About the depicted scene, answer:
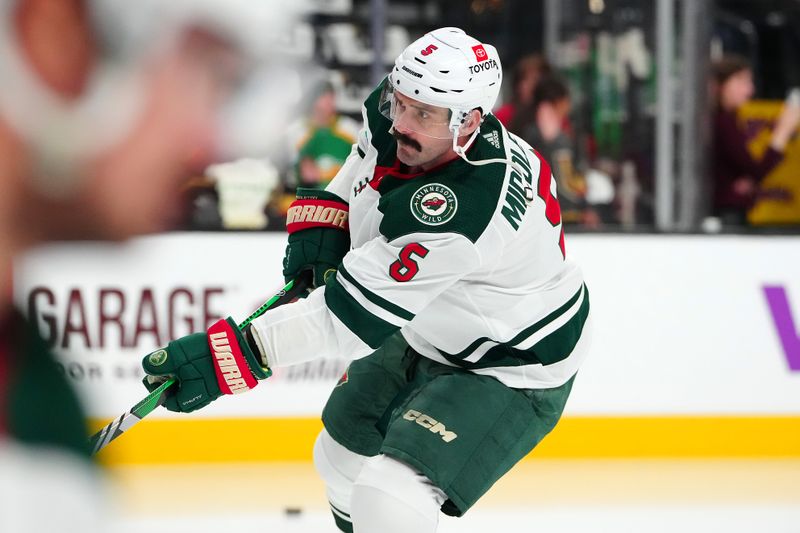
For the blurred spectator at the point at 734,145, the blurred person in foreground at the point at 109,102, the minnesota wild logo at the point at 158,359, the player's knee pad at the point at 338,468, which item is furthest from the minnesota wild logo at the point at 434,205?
the blurred spectator at the point at 734,145

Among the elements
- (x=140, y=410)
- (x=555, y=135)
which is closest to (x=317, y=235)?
(x=140, y=410)

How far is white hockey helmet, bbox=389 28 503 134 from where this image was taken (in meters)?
2.29

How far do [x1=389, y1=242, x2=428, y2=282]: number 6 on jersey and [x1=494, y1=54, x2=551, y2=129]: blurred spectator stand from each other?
2.11 m

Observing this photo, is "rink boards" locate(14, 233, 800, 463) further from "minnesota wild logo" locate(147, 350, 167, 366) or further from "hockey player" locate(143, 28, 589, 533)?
"minnesota wild logo" locate(147, 350, 167, 366)

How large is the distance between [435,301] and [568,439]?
4.82 feet

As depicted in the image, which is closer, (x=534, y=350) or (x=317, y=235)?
(x=534, y=350)

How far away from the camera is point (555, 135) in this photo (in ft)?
14.2

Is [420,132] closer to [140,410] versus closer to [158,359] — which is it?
[158,359]

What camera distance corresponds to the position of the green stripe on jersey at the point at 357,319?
2.26 m

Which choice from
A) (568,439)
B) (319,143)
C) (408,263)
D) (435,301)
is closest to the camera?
(408,263)

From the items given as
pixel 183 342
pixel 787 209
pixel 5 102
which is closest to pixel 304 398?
pixel 5 102

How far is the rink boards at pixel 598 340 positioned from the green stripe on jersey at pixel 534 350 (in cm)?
127

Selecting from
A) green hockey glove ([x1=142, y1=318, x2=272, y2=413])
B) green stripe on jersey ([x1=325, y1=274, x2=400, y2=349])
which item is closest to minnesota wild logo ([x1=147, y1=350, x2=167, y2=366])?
green hockey glove ([x1=142, y1=318, x2=272, y2=413])

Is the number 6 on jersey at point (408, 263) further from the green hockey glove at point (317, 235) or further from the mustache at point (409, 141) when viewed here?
the green hockey glove at point (317, 235)
